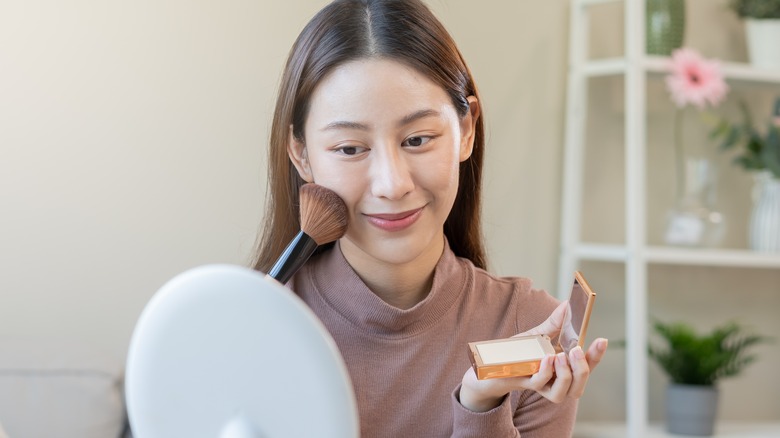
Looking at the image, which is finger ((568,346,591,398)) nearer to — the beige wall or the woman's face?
the woman's face

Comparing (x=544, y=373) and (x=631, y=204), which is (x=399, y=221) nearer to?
(x=544, y=373)

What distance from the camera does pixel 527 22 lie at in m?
2.22

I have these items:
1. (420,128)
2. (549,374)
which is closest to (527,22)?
(420,128)

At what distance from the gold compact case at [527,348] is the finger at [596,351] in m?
0.01

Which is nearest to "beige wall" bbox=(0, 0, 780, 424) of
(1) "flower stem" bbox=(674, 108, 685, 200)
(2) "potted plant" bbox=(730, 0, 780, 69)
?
(1) "flower stem" bbox=(674, 108, 685, 200)

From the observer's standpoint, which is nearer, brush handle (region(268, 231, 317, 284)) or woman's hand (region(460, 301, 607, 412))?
woman's hand (region(460, 301, 607, 412))

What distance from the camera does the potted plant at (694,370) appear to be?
6.93ft

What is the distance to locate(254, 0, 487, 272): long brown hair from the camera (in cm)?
105

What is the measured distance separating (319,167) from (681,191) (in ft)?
4.68

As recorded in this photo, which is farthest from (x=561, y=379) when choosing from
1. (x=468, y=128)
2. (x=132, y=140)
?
(x=132, y=140)

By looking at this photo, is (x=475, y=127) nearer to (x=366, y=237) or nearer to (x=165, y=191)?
(x=366, y=237)

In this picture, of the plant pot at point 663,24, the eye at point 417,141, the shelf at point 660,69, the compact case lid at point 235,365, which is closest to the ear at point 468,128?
the eye at point 417,141

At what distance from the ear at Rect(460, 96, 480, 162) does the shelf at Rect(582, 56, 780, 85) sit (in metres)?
1.02

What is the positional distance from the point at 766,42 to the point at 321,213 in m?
1.54
